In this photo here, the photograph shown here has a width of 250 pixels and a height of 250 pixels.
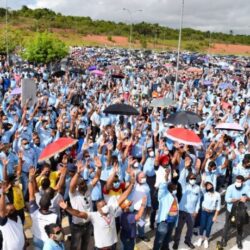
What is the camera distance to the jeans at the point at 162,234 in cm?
675

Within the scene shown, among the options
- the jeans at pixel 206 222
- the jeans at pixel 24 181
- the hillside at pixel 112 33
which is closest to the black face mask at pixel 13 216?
the jeans at pixel 24 181

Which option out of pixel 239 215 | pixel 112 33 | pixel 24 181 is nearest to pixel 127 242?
pixel 239 215

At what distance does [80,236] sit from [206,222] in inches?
96.2

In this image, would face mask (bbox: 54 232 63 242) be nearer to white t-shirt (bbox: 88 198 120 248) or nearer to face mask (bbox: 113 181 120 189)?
white t-shirt (bbox: 88 198 120 248)

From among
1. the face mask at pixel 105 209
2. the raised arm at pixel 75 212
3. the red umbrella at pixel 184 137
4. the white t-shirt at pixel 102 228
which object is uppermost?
the red umbrella at pixel 184 137

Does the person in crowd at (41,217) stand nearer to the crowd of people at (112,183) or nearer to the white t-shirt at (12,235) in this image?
the crowd of people at (112,183)

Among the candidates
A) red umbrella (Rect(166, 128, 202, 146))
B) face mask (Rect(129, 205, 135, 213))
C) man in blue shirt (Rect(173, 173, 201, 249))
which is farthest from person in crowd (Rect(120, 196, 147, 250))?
red umbrella (Rect(166, 128, 202, 146))

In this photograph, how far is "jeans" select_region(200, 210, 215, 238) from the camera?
24.8ft

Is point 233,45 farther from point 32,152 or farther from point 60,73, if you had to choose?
point 32,152

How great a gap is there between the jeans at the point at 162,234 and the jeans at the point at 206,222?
0.86 meters

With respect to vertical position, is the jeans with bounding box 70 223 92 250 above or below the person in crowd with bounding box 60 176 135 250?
below

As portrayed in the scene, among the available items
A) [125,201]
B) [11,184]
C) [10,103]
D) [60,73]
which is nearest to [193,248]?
[125,201]

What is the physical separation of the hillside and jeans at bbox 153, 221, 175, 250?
244ft

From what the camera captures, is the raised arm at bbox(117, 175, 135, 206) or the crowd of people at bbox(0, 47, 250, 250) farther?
the raised arm at bbox(117, 175, 135, 206)
